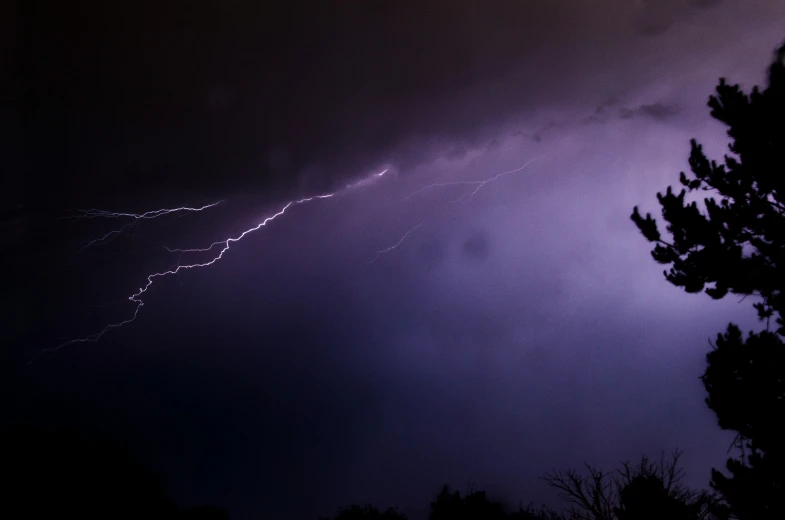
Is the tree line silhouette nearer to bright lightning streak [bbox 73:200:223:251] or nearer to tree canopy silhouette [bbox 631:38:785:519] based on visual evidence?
tree canopy silhouette [bbox 631:38:785:519]

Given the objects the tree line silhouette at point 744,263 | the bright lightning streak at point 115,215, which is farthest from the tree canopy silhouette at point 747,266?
the bright lightning streak at point 115,215

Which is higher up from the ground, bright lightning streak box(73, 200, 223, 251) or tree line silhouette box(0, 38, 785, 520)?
bright lightning streak box(73, 200, 223, 251)

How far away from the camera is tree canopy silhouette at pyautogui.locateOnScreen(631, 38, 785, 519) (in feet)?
17.2

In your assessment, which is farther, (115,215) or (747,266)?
(115,215)

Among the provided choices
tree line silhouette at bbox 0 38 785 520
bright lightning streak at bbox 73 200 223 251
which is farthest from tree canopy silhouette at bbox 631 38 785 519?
bright lightning streak at bbox 73 200 223 251

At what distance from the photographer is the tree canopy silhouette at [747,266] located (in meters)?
5.24

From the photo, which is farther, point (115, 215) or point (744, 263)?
point (115, 215)

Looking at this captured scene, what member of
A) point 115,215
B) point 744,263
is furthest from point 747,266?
point 115,215

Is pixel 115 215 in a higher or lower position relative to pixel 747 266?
higher

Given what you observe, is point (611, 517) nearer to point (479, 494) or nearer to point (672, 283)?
point (672, 283)

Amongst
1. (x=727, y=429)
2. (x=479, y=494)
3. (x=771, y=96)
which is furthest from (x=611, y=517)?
(x=479, y=494)

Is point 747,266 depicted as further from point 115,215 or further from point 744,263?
point 115,215

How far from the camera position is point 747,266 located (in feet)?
18.5

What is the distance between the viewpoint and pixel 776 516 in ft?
16.2
